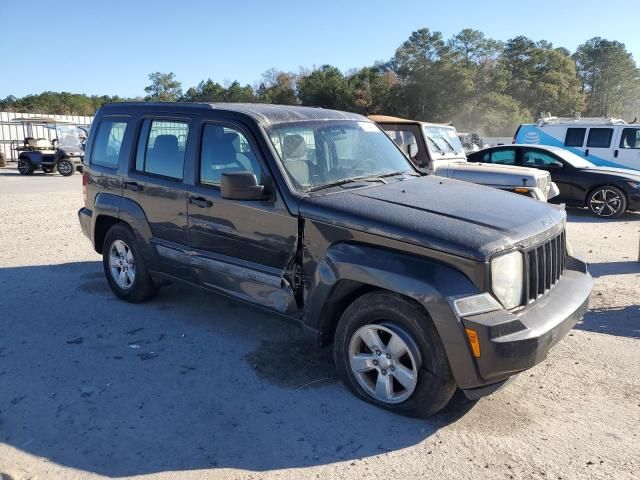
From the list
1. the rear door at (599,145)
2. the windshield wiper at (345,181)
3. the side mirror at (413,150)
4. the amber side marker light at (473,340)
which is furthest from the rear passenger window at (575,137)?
the amber side marker light at (473,340)

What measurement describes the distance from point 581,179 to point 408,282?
10.1 m

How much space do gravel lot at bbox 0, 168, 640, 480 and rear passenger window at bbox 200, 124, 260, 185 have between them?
1.49 metres

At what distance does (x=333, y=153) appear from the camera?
14.6 feet

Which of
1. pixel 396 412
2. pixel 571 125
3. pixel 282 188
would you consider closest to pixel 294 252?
pixel 282 188

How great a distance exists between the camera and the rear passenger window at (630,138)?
1448cm

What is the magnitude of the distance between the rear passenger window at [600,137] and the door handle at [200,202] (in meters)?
13.9

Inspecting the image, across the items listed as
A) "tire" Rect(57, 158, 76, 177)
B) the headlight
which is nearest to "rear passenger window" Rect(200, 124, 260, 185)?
the headlight

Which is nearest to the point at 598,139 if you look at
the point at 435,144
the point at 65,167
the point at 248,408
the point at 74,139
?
the point at 435,144

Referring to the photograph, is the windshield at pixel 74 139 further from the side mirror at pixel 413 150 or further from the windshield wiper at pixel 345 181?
the windshield wiper at pixel 345 181

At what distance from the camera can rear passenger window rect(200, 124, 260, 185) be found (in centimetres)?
422

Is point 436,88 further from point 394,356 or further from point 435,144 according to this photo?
point 394,356

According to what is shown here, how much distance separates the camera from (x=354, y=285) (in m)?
3.53

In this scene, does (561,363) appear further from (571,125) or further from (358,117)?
(571,125)

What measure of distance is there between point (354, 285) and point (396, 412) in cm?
88
